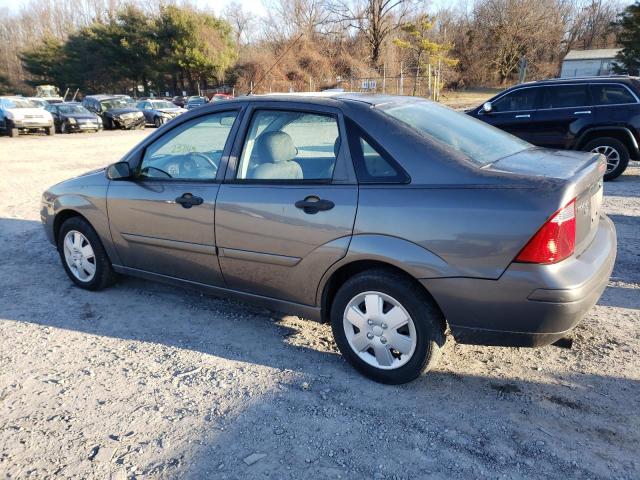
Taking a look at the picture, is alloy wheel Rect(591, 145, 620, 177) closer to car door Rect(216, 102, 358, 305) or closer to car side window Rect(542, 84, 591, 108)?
car side window Rect(542, 84, 591, 108)

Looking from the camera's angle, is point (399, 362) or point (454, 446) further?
point (399, 362)

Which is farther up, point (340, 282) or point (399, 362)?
point (340, 282)

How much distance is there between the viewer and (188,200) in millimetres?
3623

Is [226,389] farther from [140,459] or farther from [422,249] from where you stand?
[422,249]

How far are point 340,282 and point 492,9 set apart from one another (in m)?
56.7

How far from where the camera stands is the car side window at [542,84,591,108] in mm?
8766

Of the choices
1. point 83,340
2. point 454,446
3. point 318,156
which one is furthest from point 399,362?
point 83,340

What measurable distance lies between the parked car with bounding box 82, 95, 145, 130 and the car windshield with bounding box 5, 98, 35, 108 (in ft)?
12.8

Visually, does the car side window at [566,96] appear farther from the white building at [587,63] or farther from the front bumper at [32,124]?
the white building at [587,63]

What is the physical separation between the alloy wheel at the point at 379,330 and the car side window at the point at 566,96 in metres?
7.68

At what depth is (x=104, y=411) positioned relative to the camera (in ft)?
9.46

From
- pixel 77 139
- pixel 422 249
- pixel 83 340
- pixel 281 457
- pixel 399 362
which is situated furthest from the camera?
pixel 77 139

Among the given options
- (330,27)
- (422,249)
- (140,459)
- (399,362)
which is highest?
(330,27)

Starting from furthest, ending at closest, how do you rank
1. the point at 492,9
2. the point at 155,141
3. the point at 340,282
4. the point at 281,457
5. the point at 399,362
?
the point at 492,9 → the point at 155,141 → the point at 340,282 → the point at 399,362 → the point at 281,457
